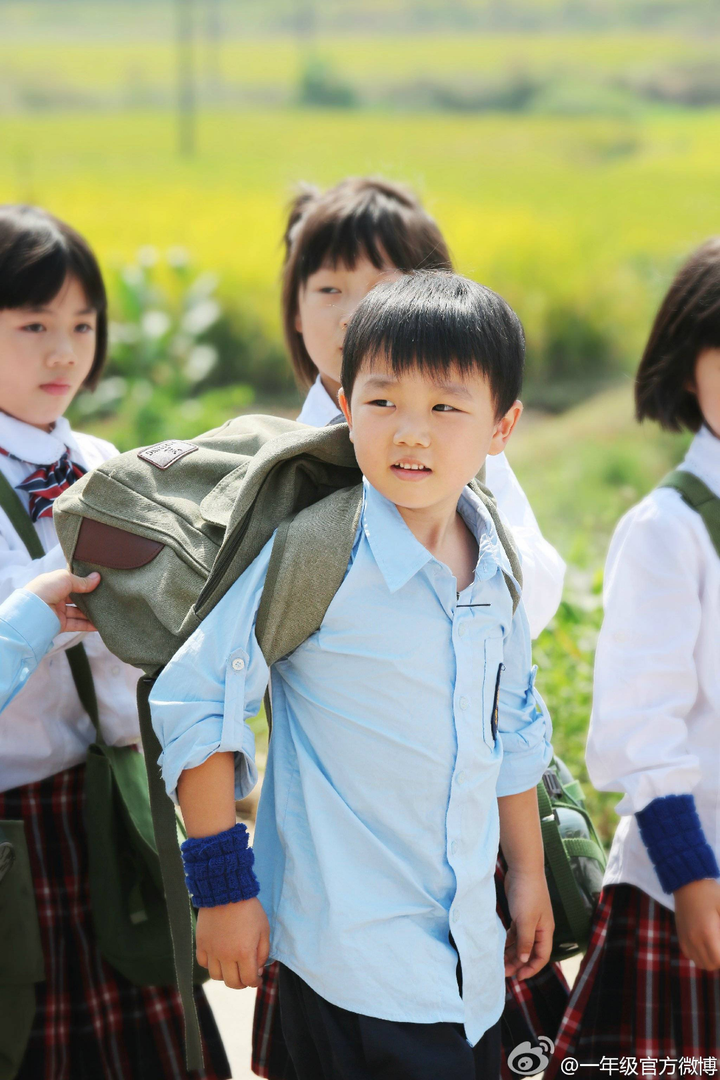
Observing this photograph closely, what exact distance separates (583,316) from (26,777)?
6421mm

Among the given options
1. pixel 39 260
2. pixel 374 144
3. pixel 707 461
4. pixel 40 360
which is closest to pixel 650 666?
pixel 707 461

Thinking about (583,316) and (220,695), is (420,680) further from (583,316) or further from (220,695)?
(583,316)

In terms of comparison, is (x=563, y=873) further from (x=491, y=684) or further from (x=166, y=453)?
(x=166, y=453)

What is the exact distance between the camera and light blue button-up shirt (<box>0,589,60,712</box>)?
168 centimetres

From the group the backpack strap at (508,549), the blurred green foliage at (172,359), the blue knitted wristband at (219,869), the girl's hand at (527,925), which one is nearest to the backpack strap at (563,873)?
the girl's hand at (527,925)

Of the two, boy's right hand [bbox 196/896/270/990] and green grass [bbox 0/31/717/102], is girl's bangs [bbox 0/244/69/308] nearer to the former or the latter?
boy's right hand [bbox 196/896/270/990]

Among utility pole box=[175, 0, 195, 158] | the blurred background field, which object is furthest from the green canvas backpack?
utility pole box=[175, 0, 195, 158]

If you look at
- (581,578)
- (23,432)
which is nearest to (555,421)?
(581,578)

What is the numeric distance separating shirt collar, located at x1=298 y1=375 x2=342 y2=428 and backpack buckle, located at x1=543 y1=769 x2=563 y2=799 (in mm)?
754

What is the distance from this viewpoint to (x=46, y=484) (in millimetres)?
2031

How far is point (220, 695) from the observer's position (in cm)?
143

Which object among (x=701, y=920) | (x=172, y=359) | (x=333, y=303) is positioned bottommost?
(x=701, y=920)

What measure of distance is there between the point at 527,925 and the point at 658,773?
1.13ft

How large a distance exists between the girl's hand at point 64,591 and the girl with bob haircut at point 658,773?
892 millimetres
